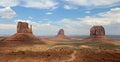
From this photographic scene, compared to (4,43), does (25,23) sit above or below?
above

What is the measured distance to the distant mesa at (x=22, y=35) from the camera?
15588cm

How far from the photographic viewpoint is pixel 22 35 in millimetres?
162250

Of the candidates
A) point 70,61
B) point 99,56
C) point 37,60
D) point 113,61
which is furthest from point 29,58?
point 113,61

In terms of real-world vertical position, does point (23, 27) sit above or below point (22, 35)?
above

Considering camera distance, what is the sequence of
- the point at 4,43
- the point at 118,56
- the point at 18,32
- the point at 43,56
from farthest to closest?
the point at 18,32 < the point at 4,43 < the point at 43,56 < the point at 118,56

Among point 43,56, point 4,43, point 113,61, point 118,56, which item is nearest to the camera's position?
point 113,61

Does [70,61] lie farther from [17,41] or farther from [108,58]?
[17,41]

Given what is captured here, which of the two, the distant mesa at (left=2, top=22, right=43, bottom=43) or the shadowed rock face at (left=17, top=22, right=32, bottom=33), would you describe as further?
the shadowed rock face at (left=17, top=22, right=32, bottom=33)

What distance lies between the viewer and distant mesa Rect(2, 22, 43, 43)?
15588 cm

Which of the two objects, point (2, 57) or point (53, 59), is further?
point (2, 57)

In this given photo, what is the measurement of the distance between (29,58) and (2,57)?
12303 millimetres

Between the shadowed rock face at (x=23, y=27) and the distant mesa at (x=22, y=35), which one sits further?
the shadowed rock face at (x=23, y=27)

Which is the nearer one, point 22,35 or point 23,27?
point 22,35

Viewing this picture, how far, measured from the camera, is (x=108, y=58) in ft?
252
